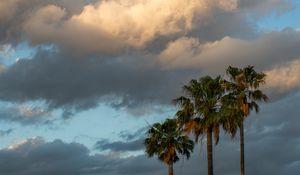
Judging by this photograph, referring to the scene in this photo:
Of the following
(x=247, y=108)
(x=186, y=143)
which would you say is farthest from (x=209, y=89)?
(x=186, y=143)

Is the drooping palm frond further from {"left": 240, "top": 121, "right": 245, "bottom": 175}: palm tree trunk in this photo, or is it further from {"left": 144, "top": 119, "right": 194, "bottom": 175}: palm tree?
{"left": 240, "top": 121, "right": 245, "bottom": 175}: palm tree trunk

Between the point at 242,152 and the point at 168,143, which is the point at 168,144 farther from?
the point at 242,152

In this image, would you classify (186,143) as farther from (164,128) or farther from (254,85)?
(254,85)

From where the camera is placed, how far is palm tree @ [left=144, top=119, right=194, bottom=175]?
83375mm

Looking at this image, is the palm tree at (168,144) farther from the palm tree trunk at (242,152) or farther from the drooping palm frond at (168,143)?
the palm tree trunk at (242,152)

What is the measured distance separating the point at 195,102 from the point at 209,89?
2.07m

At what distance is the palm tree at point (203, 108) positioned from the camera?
67.1m

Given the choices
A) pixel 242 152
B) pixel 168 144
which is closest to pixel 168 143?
pixel 168 144

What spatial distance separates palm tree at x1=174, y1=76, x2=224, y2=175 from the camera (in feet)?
220

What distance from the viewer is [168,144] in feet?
276

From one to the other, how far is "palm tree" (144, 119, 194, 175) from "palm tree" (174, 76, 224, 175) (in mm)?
12479

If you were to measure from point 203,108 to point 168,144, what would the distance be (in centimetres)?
1666

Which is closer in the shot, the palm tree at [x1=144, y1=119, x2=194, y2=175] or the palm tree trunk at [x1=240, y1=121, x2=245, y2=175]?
the palm tree trunk at [x1=240, y1=121, x2=245, y2=175]

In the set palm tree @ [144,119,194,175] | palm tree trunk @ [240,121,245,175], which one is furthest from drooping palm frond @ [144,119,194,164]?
palm tree trunk @ [240,121,245,175]
